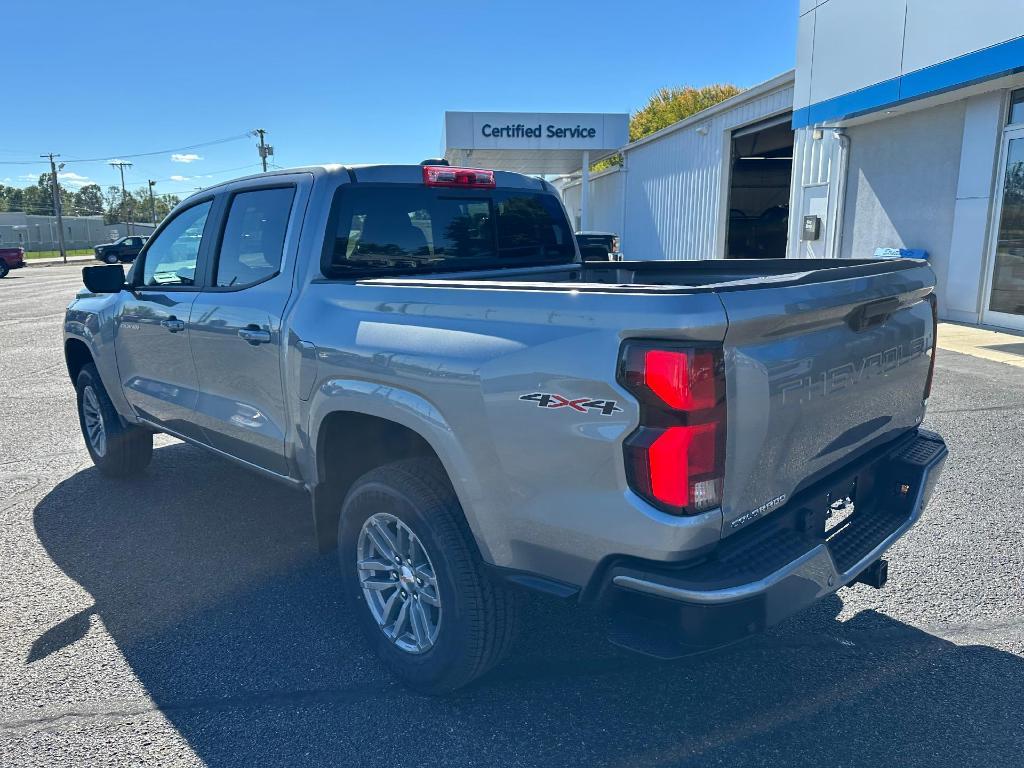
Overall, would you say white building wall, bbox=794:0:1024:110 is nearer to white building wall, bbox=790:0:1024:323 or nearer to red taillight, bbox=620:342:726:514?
white building wall, bbox=790:0:1024:323

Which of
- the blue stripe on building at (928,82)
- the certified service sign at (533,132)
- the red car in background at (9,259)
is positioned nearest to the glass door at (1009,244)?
the blue stripe on building at (928,82)

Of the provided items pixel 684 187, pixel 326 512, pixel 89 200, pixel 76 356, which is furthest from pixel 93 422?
pixel 89 200

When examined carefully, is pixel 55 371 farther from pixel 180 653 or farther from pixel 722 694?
pixel 722 694

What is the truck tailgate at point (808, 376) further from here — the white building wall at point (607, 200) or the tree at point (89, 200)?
the tree at point (89, 200)

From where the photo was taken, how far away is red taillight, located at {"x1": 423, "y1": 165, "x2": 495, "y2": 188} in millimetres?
3678

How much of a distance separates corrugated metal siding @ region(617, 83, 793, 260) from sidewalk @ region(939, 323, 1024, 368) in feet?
22.7

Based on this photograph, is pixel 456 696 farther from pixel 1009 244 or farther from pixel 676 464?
pixel 1009 244

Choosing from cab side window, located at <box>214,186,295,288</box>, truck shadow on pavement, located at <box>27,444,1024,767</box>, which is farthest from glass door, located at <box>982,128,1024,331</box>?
cab side window, located at <box>214,186,295,288</box>

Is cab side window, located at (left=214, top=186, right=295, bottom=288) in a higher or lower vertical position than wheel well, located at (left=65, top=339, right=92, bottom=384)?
higher

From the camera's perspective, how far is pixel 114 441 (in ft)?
17.0

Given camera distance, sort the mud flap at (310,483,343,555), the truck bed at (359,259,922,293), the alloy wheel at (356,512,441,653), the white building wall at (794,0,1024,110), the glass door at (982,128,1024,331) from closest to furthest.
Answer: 1. the truck bed at (359,259,922,293)
2. the alloy wheel at (356,512,441,653)
3. the mud flap at (310,483,343,555)
4. the white building wall at (794,0,1024,110)
5. the glass door at (982,128,1024,331)

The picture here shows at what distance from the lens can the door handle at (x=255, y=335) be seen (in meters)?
3.34

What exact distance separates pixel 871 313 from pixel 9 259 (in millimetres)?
42078

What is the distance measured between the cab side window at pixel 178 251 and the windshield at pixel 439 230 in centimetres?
118
